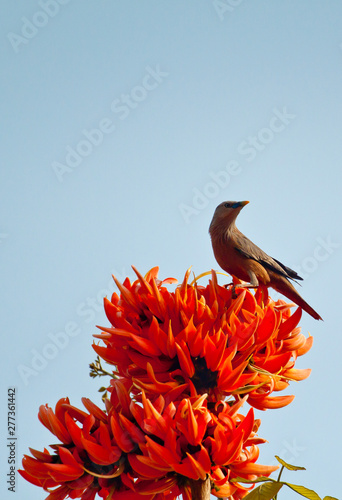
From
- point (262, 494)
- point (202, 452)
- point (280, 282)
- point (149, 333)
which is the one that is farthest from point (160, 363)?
point (280, 282)

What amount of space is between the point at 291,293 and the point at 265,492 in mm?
1432

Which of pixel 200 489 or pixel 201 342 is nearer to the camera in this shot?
pixel 200 489

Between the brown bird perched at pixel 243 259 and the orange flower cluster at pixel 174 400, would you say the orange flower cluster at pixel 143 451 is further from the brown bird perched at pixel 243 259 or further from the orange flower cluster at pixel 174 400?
the brown bird perched at pixel 243 259

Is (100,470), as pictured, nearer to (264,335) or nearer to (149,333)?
(149,333)

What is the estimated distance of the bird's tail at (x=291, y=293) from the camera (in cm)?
309

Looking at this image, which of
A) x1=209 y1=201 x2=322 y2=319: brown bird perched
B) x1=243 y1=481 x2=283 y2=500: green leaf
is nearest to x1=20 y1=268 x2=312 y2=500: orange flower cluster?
x1=243 y1=481 x2=283 y2=500: green leaf

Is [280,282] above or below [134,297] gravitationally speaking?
below

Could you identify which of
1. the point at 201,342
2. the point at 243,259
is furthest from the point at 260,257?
the point at 201,342

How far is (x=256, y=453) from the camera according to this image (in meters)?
2.37

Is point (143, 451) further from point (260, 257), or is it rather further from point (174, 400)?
point (260, 257)

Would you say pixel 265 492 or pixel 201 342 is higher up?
pixel 201 342

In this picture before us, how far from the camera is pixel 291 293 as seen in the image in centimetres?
325

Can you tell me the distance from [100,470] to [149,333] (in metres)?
0.58

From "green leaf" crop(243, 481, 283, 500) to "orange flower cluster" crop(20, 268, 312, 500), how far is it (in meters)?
0.14
